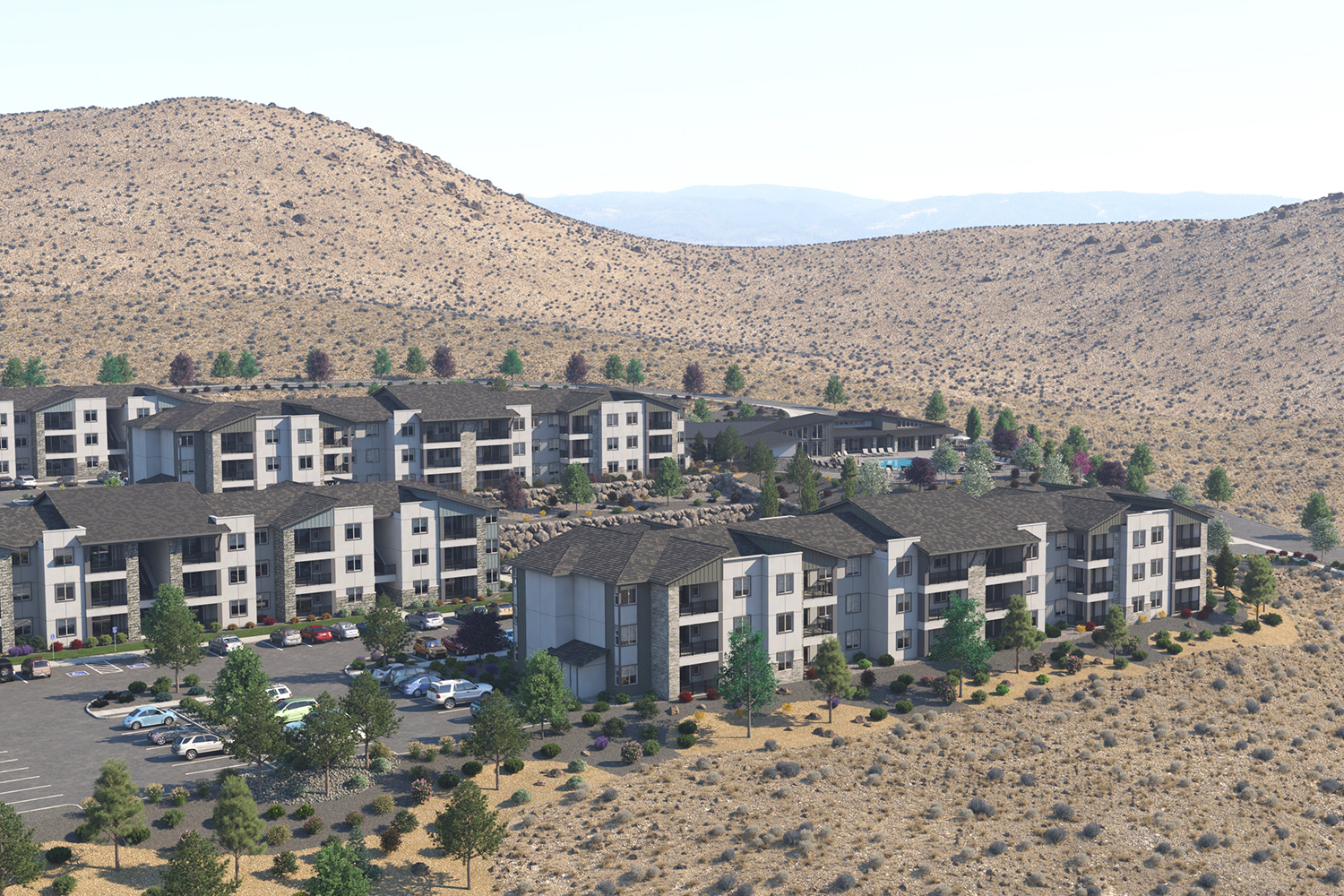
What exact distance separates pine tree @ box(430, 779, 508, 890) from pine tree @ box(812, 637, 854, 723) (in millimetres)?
26870

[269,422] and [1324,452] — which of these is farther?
[1324,452]

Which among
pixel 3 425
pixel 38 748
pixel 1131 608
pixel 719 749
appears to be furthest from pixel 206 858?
pixel 3 425

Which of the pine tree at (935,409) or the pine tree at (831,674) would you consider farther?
the pine tree at (935,409)

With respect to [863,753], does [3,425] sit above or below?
above

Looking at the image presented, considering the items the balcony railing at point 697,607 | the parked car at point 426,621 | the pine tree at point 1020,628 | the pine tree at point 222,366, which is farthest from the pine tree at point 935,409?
the balcony railing at point 697,607

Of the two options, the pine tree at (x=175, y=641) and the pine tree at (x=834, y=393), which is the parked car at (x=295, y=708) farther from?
the pine tree at (x=834, y=393)

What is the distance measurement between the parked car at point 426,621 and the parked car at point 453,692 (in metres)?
18.6

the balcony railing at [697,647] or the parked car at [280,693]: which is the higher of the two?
the balcony railing at [697,647]

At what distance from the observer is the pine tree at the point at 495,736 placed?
6781 cm

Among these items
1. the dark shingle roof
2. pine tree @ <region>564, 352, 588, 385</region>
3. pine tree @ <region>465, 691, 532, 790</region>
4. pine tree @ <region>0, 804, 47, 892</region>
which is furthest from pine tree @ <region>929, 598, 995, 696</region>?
pine tree @ <region>564, 352, 588, 385</region>

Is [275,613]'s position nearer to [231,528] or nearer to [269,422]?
[231,528]

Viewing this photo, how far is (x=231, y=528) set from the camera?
328 ft

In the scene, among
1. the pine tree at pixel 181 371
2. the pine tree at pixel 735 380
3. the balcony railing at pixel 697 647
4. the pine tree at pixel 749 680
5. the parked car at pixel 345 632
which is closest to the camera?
the pine tree at pixel 749 680

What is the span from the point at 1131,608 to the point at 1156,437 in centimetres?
10099
